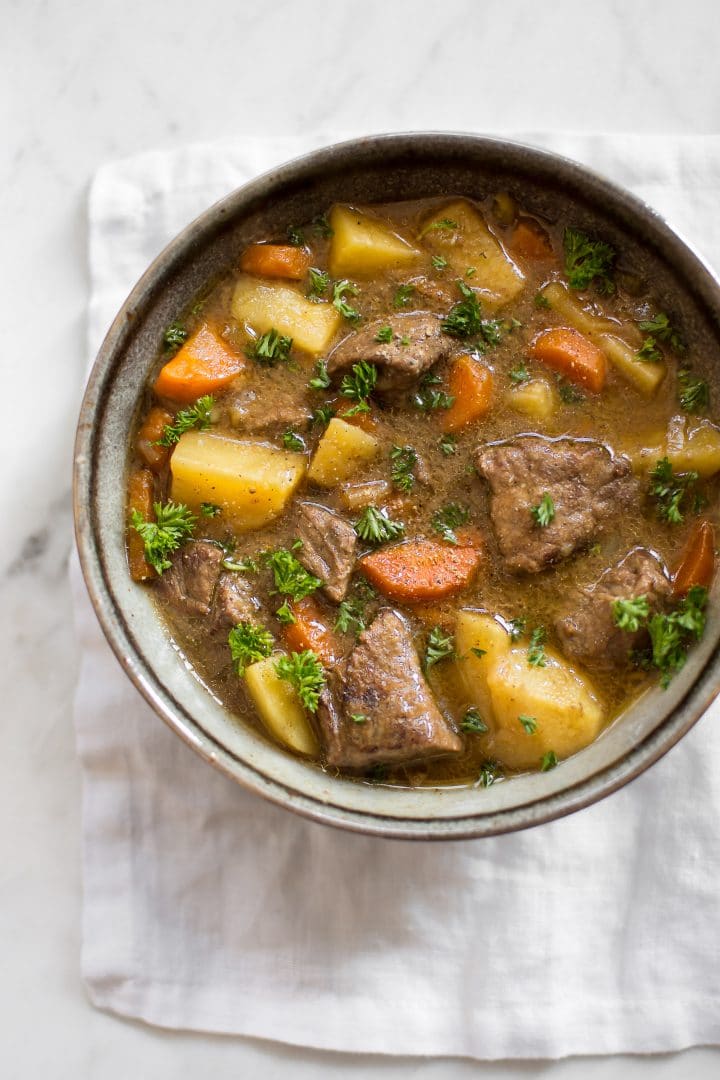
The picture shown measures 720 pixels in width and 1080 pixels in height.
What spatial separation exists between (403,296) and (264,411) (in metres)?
0.63

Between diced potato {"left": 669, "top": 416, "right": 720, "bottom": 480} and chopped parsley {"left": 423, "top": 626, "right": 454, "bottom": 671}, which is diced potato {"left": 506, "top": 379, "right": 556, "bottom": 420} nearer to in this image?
diced potato {"left": 669, "top": 416, "right": 720, "bottom": 480}

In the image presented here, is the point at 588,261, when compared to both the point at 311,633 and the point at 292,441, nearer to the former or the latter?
the point at 292,441

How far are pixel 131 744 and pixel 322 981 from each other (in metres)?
1.11

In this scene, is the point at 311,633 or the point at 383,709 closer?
the point at 383,709

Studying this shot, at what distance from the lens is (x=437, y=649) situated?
3.48 meters

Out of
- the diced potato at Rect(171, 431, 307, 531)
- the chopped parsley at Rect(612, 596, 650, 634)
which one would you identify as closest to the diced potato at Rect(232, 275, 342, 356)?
the diced potato at Rect(171, 431, 307, 531)

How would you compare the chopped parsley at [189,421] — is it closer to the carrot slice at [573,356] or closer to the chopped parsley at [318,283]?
the chopped parsley at [318,283]

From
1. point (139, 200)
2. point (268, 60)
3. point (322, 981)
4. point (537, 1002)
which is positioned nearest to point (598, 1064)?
point (537, 1002)

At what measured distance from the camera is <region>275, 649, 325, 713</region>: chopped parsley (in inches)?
133

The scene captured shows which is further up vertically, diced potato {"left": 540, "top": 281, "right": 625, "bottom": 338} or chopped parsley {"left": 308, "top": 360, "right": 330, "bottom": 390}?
diced potato {"left": 540, "top": 281, "right": 625, "bottom": 338}

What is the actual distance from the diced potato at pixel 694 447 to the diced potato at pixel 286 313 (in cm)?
122

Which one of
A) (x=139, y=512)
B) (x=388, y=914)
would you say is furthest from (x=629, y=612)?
(x=139, y=512)

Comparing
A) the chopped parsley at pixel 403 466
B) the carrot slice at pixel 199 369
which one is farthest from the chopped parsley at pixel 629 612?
the carrot slice at pixel 199 369

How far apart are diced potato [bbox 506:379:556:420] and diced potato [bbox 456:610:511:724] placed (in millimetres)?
715
